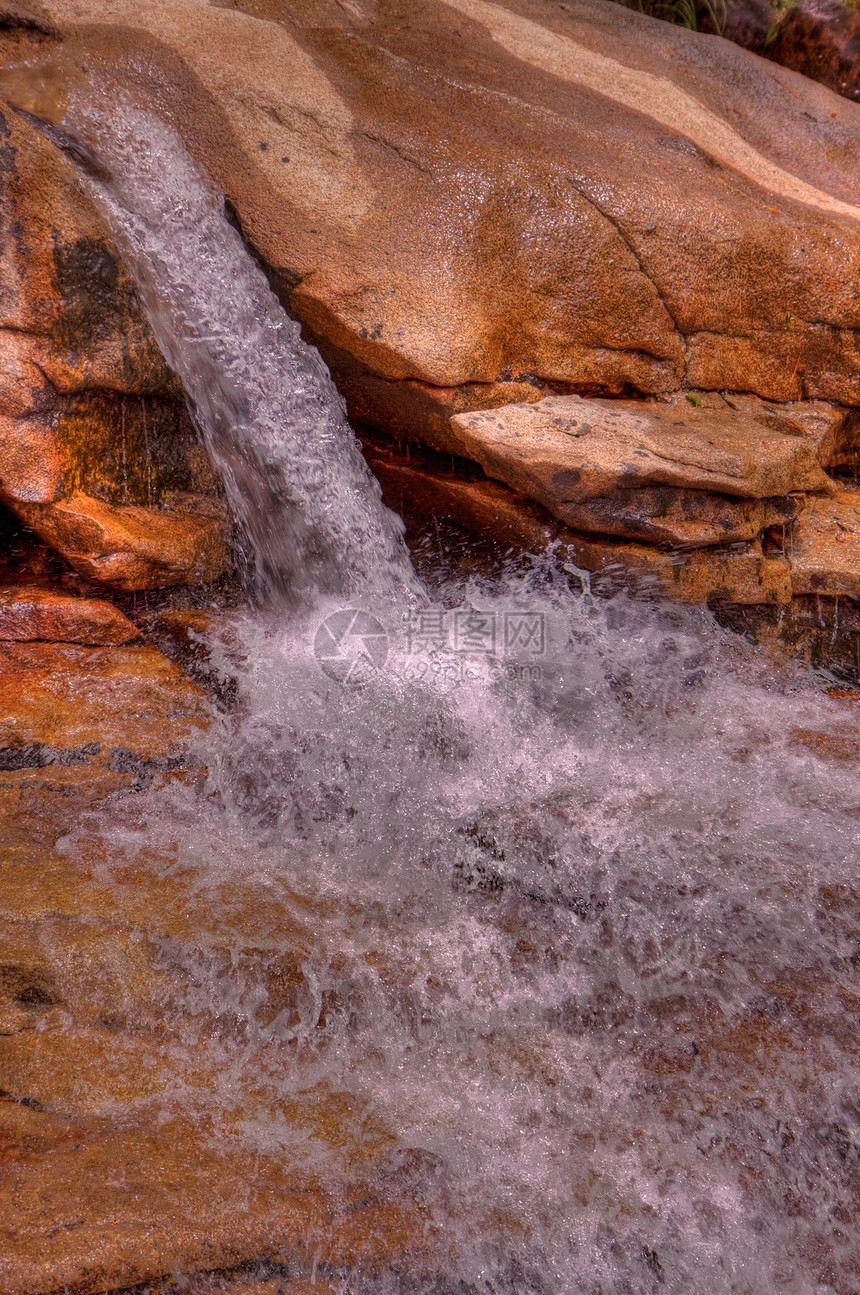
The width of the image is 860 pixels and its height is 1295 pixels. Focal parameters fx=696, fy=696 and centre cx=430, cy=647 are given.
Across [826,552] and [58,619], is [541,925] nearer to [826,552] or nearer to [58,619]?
[826,552]

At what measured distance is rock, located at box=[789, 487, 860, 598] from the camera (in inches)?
122

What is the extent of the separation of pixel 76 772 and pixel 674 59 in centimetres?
513

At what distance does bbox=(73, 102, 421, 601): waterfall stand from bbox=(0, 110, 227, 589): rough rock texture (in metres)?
→ 0.13

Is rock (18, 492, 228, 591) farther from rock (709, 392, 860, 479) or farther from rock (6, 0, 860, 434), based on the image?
rock (709, 392, 860, 479)

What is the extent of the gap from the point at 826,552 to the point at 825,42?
405 centimetres

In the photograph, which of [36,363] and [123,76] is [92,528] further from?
[123,76]

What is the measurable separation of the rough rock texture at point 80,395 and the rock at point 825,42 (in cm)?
493

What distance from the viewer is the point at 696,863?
92.0 inches

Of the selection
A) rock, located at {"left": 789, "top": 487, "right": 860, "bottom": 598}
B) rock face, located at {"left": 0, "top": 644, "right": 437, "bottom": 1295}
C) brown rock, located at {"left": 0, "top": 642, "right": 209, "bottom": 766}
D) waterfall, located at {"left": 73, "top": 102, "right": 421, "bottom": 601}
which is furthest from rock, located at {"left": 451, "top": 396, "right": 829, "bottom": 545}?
rock face, located at {"left": 0, "top": 644, "right": 437, "bottom": 1295}

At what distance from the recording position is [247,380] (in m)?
3.22

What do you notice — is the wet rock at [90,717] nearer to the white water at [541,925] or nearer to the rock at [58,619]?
the rock at [58,619]

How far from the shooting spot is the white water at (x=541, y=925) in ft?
5.18

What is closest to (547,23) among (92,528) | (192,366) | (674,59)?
(674,59)

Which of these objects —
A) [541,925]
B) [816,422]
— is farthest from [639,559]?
[541,925]
